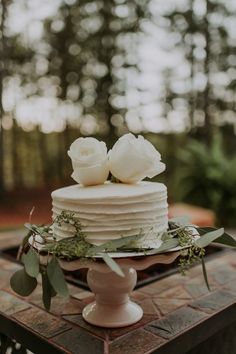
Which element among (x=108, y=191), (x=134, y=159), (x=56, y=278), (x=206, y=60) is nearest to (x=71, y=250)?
(x=56, y=278)

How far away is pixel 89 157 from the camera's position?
116 centimetres

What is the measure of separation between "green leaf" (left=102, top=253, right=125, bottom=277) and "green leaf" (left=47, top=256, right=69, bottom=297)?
0.43 feet

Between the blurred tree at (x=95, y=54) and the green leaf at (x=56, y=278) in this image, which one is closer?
the green leaf at (x=56, y=278)

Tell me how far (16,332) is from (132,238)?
1.94 ft

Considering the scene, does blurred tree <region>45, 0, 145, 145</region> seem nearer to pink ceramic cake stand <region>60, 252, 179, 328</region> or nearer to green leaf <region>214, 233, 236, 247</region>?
pink ceramic cake stand <region>60, 252, 179, 328</region>

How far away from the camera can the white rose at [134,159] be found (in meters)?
1.15

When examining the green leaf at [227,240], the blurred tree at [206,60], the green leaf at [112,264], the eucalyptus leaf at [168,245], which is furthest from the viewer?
the blurred tree at [206,60]

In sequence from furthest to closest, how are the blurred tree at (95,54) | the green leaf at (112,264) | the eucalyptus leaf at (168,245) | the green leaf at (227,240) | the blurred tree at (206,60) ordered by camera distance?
the blurred tree at (95,54), the blurred tree at (206,60), the green leaf at (227,240), the eucalyptus leaf at (168,245), the green leaf at (112,264)

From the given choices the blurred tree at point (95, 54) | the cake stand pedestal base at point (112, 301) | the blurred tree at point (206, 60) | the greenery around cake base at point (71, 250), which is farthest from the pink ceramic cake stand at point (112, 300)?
the blurred tree at point (95, 54)

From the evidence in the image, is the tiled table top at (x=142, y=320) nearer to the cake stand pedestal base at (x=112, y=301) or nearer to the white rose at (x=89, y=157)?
the cake stand pedestal base at (x=112, y=301)

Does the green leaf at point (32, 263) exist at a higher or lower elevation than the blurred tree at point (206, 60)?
lower

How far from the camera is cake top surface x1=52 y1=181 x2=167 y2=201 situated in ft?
3.63

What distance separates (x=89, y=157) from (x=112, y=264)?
0.34 metres

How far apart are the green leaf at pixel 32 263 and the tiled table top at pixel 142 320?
11.3 inches
